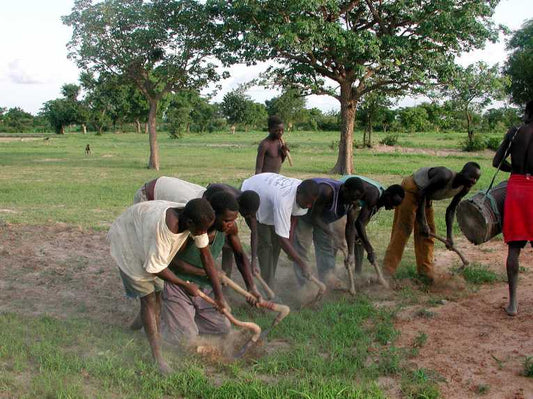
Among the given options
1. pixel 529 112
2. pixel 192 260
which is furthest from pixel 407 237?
pixel 192 260

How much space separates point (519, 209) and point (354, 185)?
1.44 meters

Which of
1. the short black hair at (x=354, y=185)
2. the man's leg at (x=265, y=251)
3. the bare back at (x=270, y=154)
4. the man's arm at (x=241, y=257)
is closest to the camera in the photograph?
the man's arm at (x=241, y=257)

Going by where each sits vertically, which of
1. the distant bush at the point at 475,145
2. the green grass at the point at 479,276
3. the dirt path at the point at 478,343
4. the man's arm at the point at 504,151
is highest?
the man's arm at the point at 504,151

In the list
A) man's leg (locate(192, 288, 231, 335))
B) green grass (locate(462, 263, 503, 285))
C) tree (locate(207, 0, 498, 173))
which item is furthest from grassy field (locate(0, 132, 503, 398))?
tree (locate(207, 0, 498, 173))

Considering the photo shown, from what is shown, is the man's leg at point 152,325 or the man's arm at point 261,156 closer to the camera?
the man's leg at point 152,325

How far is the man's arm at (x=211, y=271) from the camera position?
3.81m

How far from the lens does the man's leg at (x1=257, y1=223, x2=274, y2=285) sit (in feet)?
17.6

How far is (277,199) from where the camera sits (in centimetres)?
489

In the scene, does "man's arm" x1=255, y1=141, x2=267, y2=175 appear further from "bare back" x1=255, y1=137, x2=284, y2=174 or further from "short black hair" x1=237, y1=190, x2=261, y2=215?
"short black hair" x1=237, y1=190, x2=261, y2=215

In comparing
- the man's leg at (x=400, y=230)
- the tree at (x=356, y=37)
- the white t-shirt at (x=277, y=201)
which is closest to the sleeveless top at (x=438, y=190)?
the man's leg at (x=400, y=230)

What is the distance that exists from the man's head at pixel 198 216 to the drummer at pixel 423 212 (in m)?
2.82

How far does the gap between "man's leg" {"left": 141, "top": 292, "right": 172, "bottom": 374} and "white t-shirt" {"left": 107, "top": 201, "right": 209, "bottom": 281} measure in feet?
0.58

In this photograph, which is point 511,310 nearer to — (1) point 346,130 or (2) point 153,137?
(1) point 346,130

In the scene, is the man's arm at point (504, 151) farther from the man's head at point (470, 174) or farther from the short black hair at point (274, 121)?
the short black hair at point (274, 121)
